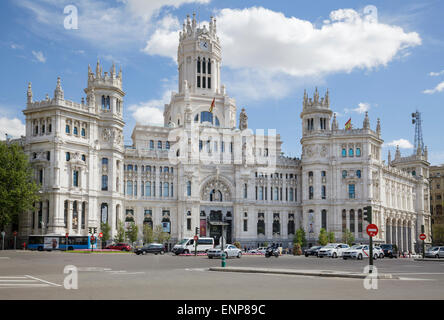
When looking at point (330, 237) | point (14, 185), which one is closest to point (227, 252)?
point (14, 185)

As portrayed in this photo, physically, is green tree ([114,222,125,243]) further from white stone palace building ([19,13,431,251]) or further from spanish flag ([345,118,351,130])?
spanish flag ([345,118,351,130])

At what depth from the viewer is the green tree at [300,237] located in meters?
101

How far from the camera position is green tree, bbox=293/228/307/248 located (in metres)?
101

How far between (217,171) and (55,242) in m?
37.4

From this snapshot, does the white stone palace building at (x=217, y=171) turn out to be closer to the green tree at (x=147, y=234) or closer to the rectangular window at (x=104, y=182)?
the rectangular window at (x=104, y=182)

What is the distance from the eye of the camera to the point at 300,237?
334 feet

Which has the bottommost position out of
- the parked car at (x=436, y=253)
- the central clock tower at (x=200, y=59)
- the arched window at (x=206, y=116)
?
the parked car at (x=436, y=253)

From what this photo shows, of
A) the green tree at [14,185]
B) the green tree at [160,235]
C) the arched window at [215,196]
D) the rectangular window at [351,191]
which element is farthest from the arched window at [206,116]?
the green tree at [14,185]

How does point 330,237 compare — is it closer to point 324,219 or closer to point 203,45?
point 324,219

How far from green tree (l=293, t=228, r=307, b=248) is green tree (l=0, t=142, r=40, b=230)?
4802 centimetres

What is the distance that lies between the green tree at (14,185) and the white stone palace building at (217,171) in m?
9.43

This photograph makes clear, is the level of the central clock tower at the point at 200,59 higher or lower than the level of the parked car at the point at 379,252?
higher

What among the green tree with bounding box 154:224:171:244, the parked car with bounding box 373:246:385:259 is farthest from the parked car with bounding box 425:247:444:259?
the green tree with bounding box 154:224:171:244
